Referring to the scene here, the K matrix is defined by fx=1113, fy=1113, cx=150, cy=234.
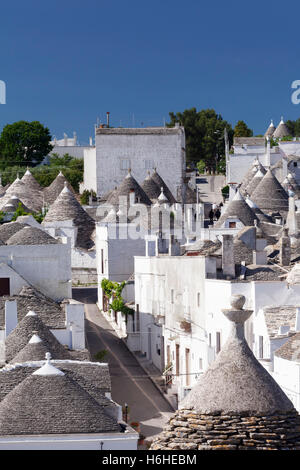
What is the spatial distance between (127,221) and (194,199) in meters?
17.3

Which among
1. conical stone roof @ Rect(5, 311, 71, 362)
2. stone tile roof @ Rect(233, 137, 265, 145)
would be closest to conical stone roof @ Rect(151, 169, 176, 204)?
stone tile roof @ Rect(233, 137, 265, 145)

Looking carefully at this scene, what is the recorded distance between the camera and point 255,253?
35.1 meters

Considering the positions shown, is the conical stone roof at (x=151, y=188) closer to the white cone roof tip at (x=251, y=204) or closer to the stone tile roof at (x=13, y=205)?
the white cone roof tip at (x=251, y=204)

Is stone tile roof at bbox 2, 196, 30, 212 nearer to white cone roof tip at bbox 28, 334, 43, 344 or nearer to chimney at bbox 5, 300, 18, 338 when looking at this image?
chimney at bbox 5, 300, 18, 338

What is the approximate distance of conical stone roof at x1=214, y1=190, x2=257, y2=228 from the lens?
51688 mm

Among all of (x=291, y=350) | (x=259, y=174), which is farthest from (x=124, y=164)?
(x=291, y=350)

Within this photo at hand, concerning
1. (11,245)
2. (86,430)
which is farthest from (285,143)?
(86,430)

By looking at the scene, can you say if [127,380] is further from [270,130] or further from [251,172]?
[270,130]

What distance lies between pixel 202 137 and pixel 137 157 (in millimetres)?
23669

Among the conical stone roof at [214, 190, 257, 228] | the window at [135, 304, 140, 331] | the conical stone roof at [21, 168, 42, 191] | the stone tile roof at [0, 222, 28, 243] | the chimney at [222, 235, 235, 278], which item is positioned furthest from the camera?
the conical stone roof at [21, 168, 42, 191]

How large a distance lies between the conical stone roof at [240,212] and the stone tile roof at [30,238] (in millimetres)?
12173

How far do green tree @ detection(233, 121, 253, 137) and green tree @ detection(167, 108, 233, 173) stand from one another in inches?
51.0

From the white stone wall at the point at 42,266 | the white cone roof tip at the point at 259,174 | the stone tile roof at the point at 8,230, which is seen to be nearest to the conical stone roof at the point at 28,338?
the white stone wall at the point at 42,266
